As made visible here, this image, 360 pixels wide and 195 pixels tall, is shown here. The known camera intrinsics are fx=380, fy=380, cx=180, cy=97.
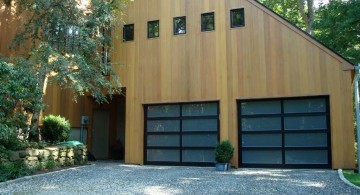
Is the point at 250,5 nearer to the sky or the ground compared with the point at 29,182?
nearer to the sky

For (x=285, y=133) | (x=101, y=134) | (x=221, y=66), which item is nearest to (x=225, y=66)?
(x=221, y=66)

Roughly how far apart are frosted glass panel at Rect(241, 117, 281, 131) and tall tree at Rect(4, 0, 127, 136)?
15.5 ft

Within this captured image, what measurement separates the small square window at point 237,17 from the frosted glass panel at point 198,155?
14.6ft

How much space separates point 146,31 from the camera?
1438 cm

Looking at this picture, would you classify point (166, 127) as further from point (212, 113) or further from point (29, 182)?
point (29, 182)

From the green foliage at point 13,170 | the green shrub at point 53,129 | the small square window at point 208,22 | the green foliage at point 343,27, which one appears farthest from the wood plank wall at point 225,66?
the green foliage at point 343,27

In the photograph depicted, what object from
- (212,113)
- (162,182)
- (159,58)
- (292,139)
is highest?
(159,58)

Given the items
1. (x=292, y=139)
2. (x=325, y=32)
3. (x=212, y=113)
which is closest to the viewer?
(x=292, y=139)

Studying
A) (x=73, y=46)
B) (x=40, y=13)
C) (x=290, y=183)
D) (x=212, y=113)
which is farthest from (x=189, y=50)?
(x=290, y=183)

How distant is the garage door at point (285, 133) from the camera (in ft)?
39.0

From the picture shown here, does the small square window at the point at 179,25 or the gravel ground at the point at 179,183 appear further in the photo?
the small square window at the point at 179,25

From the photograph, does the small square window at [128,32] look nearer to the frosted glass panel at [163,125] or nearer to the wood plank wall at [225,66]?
the wood plank wall at [225,66]

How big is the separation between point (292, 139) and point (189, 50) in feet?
15.3

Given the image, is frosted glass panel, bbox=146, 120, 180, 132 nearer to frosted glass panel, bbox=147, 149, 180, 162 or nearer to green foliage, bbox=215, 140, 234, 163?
frosted glass panel, bbox=147, 149, 180, 162
